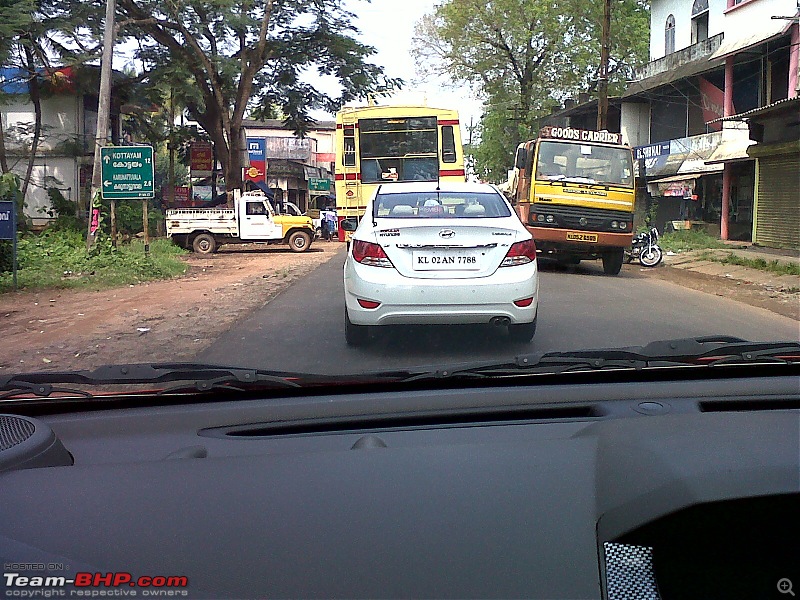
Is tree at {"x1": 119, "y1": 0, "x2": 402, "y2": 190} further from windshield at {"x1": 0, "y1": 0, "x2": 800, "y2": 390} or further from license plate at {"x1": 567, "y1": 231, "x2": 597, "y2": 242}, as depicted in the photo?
license plate at {"x1": 567, "y1": 231, "x2": 597, "y2": 242}

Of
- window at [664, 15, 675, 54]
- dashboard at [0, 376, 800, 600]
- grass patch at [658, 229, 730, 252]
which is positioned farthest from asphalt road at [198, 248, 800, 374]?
window at [664, 15, 675, 54]

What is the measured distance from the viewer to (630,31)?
1329 inches

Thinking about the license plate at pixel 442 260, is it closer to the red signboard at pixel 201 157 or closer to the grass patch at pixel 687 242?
the grass patch at pixel 687 242

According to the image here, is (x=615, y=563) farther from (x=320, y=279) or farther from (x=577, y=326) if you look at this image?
(x=320, y=279)

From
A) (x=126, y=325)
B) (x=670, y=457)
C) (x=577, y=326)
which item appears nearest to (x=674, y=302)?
(x=577, y=326)

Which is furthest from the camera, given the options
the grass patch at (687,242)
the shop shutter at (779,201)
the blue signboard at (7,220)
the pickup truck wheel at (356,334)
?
the grass patch at (687,242)

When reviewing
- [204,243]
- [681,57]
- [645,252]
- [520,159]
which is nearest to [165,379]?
[520,159]

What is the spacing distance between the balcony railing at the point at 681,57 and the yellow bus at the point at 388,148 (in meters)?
11.2

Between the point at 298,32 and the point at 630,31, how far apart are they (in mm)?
14501

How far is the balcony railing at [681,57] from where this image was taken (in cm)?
2559

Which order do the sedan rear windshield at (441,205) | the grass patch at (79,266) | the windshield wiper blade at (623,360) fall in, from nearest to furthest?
the windshield wiper blade at (623,360) < the sedan rear windshield at (441,205) < the grass patch at (79,266)

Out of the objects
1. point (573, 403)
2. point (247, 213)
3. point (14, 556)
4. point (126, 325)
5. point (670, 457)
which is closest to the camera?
point (14, 556)

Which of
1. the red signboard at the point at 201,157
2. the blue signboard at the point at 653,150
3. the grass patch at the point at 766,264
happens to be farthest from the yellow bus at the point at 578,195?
the red signboard at the point at 201,157

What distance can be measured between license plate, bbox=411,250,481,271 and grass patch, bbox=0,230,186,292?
833cm
